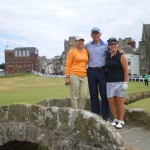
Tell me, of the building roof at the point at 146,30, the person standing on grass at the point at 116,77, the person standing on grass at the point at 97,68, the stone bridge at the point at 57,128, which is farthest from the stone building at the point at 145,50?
the stone bridge at the point at 57,128

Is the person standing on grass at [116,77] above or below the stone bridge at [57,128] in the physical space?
above

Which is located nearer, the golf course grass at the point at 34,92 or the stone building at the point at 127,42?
the golf course grass at the point at 34,92

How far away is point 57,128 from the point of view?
742 cm

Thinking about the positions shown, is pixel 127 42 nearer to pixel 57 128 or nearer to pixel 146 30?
pixel 146 30

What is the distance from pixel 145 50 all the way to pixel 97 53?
271 ft

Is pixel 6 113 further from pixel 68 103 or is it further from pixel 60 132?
pixel 68 103

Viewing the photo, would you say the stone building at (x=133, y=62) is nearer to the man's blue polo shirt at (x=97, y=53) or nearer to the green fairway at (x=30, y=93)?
the green fairway at (x=30, y=93)

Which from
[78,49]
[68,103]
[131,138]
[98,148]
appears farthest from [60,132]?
[68,103]

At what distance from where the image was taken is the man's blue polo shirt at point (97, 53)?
893 cm

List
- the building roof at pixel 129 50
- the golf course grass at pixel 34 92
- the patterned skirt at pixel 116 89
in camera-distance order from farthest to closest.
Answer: the building roof at pixel 129 50 < the golf course grass at pixel 34 92 < the patterned skirt at pixel 116 89

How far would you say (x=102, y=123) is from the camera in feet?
21.1

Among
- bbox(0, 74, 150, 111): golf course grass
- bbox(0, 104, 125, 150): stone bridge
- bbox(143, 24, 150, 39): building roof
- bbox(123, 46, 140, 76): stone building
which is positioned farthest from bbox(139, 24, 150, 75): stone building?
bbox(0, 104, 125, 150): stone bridge

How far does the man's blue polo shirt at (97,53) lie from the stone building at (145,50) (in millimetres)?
79950

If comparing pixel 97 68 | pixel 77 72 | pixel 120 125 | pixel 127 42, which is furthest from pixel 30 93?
pixel 127 42
